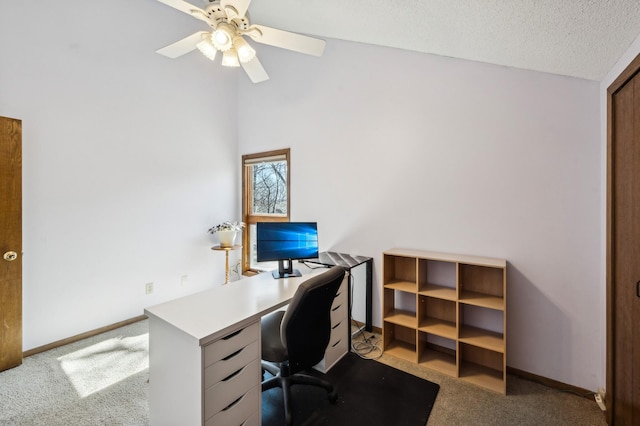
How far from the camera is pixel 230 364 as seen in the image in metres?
1.41

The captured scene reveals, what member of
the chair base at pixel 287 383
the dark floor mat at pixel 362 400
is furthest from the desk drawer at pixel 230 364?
the dark floor mat at pixel 362 400

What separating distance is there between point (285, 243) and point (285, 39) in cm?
142

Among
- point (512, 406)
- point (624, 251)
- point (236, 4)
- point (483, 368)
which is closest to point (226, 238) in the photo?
point (236, 4)

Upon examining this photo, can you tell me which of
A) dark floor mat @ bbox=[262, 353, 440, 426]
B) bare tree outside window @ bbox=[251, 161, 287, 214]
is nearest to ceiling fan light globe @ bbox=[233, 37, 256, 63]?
bare tree outside window @ bbox=[251, 161, 287, 214]

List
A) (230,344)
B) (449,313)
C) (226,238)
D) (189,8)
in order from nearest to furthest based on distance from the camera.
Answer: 1. (230,344)
2. (189,8)
3. (449,313)
4. (226,238)

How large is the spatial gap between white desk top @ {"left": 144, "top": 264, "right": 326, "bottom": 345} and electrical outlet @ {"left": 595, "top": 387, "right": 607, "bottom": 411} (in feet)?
6.94

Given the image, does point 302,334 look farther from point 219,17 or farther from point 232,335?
point 219,17

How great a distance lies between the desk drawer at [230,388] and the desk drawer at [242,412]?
2cm

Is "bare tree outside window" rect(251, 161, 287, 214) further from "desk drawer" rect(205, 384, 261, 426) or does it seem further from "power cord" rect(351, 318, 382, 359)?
"desk drawer" rect(205, 384, 261, 426)

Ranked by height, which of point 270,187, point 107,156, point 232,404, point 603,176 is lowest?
point 232,404

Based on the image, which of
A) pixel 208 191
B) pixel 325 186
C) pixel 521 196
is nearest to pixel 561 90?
pixel 521 196

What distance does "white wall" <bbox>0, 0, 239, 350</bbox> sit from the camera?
2.40 metres

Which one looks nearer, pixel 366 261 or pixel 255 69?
pixel 255 69

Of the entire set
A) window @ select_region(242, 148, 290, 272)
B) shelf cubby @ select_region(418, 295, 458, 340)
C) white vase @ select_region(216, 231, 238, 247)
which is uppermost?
window @ select_region(242, 148, 290, 272)
